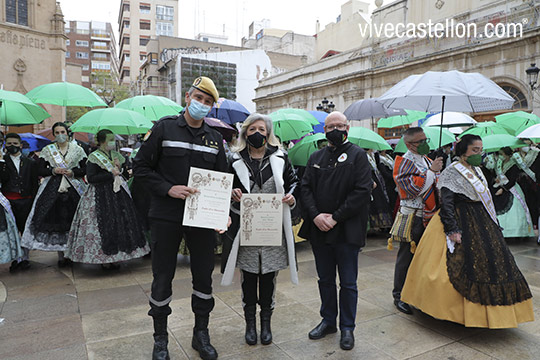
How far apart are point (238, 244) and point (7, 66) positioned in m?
24.6

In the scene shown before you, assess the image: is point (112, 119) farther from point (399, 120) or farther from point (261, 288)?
point (399, 120)

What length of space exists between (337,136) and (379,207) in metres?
4.76

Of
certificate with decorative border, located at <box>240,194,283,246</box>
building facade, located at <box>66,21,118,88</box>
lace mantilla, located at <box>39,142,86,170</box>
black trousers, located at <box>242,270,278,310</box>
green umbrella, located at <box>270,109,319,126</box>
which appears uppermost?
building facade, located at <box>66,21,118,88</box>

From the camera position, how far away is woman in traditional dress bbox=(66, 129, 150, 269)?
529 centimetres

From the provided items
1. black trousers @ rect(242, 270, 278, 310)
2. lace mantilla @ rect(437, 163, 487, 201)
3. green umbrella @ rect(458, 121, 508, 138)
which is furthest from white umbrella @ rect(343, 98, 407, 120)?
black trousers @ rect(242, 270, 278, 310)

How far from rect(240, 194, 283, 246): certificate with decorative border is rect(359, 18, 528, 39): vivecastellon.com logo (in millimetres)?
15583

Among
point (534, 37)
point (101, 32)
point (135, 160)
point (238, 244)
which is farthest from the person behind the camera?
point (101, 32)

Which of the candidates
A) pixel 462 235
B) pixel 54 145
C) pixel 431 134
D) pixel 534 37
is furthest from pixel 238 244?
pixel 534 37

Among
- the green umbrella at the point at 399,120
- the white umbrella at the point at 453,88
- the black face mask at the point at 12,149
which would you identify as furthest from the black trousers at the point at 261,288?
the green umbrella at the point at 399,120

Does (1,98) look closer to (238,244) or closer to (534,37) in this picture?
(238,244)

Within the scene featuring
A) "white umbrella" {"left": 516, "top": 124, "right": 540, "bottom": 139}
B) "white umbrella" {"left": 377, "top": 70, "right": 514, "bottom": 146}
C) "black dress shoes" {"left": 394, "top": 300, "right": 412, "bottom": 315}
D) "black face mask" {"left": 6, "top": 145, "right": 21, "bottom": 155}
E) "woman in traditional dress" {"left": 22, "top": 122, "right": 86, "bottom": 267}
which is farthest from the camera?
"white umbrella" {"left": 516, "top": 124, "right": 540, "bottom": 139}

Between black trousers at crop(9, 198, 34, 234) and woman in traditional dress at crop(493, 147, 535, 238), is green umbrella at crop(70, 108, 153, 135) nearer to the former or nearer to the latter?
black trousers at crop(9, 198, 34, 234)

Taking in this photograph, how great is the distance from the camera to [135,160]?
9.91ft

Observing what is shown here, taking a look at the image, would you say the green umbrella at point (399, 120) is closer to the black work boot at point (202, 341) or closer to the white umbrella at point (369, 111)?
the white umbrella at point (369, 111)
